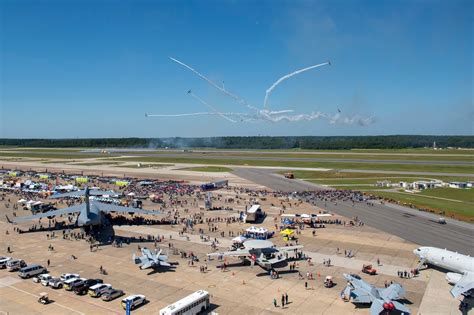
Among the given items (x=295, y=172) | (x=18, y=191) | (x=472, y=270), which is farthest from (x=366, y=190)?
(x=18, y=191)

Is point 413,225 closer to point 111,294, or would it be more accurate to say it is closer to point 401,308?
point 401,308

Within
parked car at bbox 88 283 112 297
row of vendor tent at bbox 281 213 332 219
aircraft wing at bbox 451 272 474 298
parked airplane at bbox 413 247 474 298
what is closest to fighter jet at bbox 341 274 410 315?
aircraft wing at bbox 451 272 474 298

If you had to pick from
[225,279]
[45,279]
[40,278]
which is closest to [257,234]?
[225,279]

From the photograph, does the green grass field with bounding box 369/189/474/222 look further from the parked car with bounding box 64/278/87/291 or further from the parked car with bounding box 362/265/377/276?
the parked car with bounding box 64/278/87/291

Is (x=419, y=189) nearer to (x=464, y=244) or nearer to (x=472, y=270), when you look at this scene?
(x=464, y=244)

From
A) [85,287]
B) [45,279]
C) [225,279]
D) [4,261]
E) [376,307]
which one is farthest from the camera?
[4,261]

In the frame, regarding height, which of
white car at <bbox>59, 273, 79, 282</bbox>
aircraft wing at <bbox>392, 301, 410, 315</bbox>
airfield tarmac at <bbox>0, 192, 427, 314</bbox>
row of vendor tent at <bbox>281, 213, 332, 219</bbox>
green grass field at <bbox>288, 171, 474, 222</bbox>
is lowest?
airfield tarmac at <bbox>0, 192, 427, 314</bbox>

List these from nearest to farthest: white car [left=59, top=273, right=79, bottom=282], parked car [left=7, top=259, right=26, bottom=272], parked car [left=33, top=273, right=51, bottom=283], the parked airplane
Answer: the parked airplane → white car [left=59, top=273, right=79, bottom=282] → parked car [left=33, top=273, right=51, bottom=283] → parked car [left=7, top=259, right=26, bottom=272]
